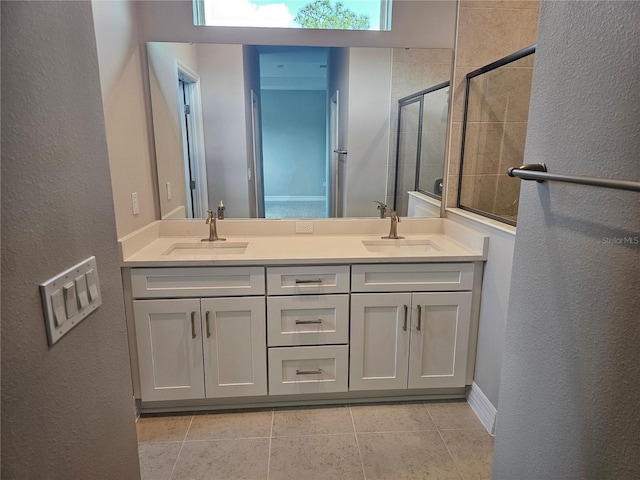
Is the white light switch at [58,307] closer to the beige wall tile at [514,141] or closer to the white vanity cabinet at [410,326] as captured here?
the white vanity cabinet at [410,326]

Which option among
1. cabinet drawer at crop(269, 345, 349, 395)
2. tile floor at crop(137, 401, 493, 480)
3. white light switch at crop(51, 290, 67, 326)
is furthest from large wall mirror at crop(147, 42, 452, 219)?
white light switch at crop(51, 290, 67, 326)

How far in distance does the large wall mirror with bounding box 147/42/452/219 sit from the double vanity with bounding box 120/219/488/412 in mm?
403

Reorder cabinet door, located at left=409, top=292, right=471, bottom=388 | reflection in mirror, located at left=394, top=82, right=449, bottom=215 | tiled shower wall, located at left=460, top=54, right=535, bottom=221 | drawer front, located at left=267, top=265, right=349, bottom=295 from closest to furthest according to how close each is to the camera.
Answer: drawer front, located at left=267, top=265, right=349, bottom=295 < cabinet door, located at left=409, top=292, right=471, bottom=388 < tiled shower wall, located at left=460, top=54, right=535, bottom=221 < reflection in mirror, located at left=394, top=82, right=449, bottom=215

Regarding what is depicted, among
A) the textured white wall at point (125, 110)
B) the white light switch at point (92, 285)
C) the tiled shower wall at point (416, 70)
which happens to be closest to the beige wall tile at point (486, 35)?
the tiled shower wall at point (416, 70)

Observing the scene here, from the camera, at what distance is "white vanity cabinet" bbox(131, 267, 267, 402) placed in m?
1.98

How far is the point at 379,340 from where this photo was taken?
7.00 feet

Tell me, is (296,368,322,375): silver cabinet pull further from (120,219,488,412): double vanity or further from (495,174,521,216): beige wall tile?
(495,174,521,216): beige wall tile

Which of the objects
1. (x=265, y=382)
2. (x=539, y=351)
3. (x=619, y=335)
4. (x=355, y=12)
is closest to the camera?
(x=619, y=335)

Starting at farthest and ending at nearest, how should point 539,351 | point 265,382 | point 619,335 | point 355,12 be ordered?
point 355,12
point 265,382
point 539,351
point 619,335

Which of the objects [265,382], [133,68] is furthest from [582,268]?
[133,68]

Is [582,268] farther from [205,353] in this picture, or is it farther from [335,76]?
[335,76]

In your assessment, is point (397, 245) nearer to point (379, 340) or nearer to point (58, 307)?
point (379, 340)

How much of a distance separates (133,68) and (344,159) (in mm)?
1297

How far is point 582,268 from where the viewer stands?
0.77 meters
